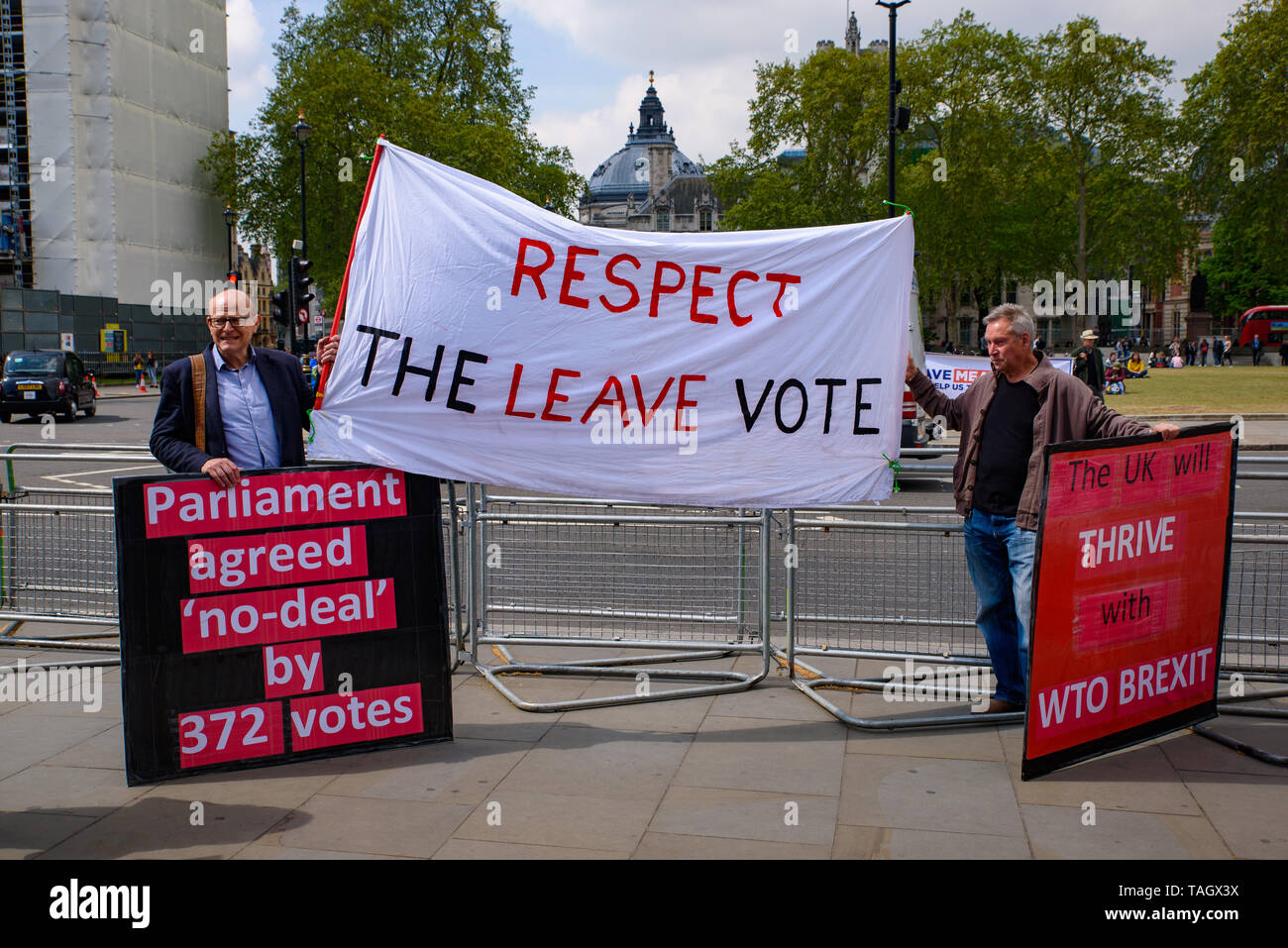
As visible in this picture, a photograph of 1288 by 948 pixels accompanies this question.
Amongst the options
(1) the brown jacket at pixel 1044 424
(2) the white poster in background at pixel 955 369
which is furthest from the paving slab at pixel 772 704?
(2) the white poster in background at pixel 955 369

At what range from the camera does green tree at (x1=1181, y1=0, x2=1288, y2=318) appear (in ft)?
153

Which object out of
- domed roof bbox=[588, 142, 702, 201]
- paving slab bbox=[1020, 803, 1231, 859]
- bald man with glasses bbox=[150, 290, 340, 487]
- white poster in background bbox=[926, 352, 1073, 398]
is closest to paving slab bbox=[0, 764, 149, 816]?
bald man with glasses bbox=[150, 290, 340, 487]

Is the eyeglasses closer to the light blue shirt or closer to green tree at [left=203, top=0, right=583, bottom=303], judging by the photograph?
the light blue shirt

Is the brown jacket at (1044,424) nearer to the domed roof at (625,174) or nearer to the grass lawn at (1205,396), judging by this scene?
the grass lawn at (1205,396)

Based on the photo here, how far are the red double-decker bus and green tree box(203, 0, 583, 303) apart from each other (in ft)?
132

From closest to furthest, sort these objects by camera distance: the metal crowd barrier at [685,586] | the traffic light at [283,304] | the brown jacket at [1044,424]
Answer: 1. the brown jacket at [1044,424]
2. the metal crowd barrier at [685,586]
3. the traffic light at [283,304]

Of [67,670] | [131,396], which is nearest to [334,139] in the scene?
[131,396]

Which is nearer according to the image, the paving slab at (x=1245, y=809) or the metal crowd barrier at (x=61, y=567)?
the paving slab at (x=1245, y=809)

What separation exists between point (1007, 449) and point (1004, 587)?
66 centimetres

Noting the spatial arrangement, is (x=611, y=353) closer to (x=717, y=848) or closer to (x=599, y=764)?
(x=599, y=764)

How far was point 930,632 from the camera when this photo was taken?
6.59 meters

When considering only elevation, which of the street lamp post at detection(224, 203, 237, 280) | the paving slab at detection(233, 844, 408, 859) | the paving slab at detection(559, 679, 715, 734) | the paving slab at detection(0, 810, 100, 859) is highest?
the street lamp post at detection(224, 203, 237, 280)

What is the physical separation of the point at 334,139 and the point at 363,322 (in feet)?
156

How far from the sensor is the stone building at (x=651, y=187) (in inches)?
5512
